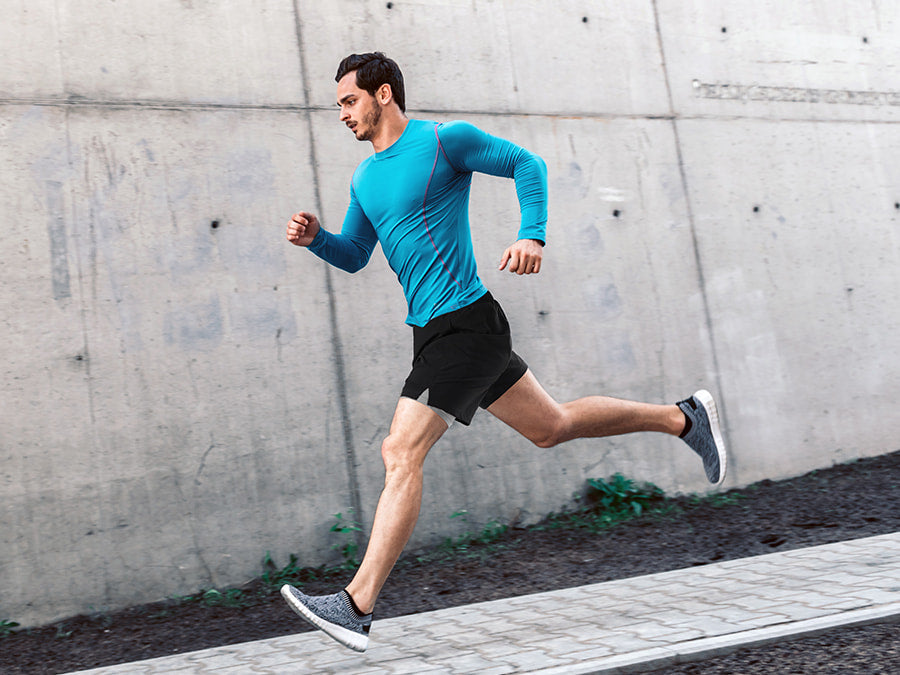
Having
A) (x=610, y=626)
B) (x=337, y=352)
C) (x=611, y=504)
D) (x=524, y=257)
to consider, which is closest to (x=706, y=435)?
(x=610, y=626)

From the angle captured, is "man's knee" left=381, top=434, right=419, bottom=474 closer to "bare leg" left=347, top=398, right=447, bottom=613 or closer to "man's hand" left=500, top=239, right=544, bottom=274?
"bare leg" left=347, top=398, right=447, bottom=613

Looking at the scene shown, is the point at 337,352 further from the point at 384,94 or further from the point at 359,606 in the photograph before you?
the point at 359,606

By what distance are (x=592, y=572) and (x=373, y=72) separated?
261 cm

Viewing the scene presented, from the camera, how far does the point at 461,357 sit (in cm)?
331

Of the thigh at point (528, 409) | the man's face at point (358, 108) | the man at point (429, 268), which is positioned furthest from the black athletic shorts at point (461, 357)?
the man's face at point (358, 108)

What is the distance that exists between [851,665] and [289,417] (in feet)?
9.68

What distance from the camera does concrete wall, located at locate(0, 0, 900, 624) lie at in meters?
4.41

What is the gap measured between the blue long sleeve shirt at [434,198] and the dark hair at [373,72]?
0.65 ft

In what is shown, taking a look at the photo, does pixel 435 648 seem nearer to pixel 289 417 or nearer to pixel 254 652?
pixel 254 652

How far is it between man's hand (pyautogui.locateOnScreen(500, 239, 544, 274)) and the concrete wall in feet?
6.61

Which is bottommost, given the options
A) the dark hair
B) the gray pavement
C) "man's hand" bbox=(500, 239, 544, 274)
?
the gray pavement

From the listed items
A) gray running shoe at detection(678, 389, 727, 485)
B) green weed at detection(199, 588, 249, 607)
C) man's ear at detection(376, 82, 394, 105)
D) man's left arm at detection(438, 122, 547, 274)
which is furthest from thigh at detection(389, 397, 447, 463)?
green weed at detection(199, 588, 249, 607)

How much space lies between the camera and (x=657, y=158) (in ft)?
19.7

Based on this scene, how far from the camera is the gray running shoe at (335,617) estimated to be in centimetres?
294
